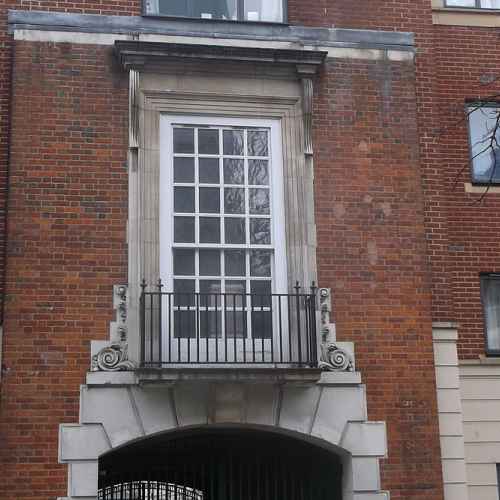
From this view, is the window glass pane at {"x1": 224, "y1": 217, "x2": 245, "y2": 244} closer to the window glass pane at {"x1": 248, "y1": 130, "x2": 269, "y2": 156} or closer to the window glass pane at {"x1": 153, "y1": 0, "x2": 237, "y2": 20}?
the window glass pane at {"x1": 248, "y1": 130, "x2": 269, "y2": 156}

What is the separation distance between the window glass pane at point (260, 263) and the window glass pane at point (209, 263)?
1.42ft

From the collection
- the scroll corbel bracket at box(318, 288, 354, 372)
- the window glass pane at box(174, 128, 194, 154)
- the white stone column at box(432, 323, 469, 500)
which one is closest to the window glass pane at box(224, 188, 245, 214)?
the window glass pane at box(174, 128, 194, 154)

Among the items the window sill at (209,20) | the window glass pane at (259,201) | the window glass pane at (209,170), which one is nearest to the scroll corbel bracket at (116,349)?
the window glass pane at (209,170)

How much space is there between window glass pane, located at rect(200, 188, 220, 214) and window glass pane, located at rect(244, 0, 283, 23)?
2.53m

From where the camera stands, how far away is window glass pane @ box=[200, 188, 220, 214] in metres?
12.4

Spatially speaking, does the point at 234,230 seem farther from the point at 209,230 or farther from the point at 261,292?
the point at 261,292

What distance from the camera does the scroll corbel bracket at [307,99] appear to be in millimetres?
12633

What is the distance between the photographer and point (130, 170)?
1222 centimetres

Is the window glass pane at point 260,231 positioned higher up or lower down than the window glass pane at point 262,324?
higher up

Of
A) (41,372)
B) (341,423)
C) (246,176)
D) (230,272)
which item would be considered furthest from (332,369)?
(41,372)

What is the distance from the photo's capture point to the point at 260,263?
485 inches

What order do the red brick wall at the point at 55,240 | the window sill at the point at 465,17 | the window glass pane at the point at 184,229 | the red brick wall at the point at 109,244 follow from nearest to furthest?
the red brick wall at the point at 55,240
the red brick wall at the point at 109,244
the window glass pane at the point at 184,229
the window sill at the point at 465,17

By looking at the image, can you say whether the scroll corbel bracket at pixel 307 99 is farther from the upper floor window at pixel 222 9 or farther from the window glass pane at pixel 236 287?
the window glass pane at pixel 236 287

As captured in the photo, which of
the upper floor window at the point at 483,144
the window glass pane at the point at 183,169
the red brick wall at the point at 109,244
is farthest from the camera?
the upper floor window at the point at 483,144
